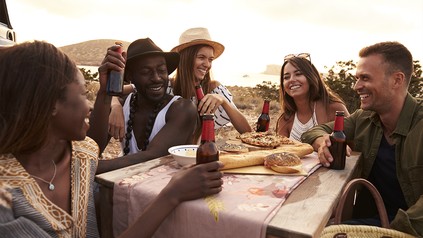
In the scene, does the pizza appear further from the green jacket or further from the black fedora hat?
the black fedora hat

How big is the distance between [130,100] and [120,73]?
78cm

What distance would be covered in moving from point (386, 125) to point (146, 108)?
2.21 m

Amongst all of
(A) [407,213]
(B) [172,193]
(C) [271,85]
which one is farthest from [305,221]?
(C) [271,85]

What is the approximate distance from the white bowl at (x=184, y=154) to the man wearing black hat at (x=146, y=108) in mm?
300

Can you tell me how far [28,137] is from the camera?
5.38 ft

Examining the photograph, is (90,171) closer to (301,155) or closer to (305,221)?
(305,221)

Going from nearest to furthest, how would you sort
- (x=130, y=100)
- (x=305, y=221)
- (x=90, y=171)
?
(x=305, y=221) → (x=90, y=171) → (x=130, y=100)

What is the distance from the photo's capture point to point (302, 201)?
1769 millimetres

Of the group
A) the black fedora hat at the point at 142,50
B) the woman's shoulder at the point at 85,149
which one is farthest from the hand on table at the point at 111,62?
the woman's shoulder at the point at 85,149

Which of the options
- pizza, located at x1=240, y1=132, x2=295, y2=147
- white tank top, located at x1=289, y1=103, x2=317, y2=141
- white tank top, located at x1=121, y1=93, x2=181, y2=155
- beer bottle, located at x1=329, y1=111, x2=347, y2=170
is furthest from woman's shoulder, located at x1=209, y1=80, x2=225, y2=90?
beer bottle, located at x1=329, y1=111, x2=347, y2=170

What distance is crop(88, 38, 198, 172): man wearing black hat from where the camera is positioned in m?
2.75

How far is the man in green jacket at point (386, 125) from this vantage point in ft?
9.34

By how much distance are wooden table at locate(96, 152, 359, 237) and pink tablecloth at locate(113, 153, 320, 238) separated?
0.16 ft

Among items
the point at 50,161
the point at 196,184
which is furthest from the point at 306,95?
the point at 50,161
